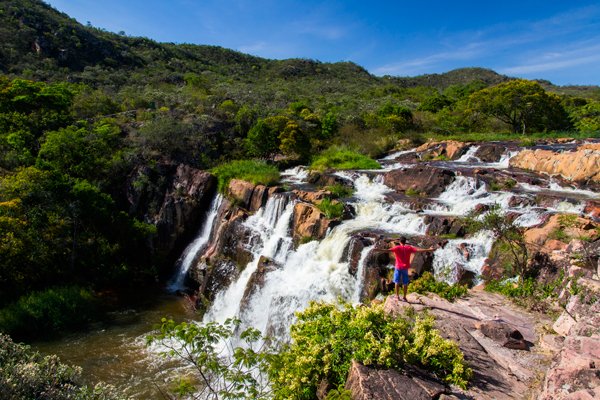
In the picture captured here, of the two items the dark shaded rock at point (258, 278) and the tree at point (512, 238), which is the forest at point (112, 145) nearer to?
the dark shaded rock at point (258, 278)

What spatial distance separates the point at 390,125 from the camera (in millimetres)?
31062

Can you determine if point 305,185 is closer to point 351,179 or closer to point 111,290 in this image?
point 351,179

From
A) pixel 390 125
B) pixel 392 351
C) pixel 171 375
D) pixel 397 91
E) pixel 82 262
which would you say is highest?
pixel 397 91

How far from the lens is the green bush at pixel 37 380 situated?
506 centimetres

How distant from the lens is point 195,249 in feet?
62.7

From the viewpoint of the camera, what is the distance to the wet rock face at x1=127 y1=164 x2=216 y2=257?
20.1 m

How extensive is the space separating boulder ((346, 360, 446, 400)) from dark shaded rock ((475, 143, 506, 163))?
2020cm

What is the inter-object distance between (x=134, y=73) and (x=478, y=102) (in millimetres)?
47051

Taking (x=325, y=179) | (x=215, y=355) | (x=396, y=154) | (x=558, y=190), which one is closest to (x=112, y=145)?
(x=325, y=179)

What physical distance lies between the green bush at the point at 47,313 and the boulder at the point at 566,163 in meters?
21.0

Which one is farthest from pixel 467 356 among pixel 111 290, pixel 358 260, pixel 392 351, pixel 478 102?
pixel 478 102

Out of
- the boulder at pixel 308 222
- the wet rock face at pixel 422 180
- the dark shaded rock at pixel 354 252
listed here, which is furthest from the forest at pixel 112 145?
the dark shaded rock at pixel 354 252

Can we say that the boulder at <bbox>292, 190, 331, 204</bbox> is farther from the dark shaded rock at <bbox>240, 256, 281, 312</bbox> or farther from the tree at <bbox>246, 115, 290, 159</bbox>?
the tree at <bbox>246, 115, 290, 159</bbox>

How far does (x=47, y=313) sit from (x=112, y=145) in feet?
41.2
